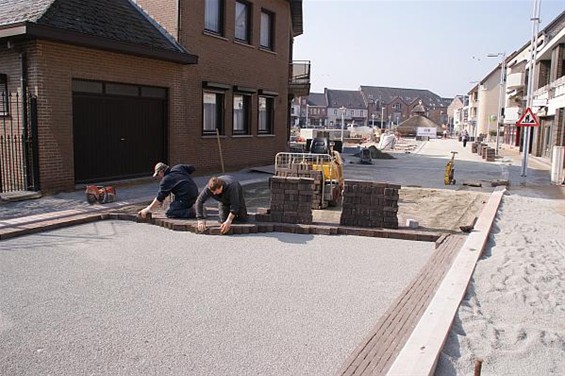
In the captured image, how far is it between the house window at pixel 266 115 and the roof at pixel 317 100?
4080 inches

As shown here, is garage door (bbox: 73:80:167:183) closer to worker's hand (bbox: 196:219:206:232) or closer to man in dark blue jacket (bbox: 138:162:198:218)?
man in dark blue jacket (bbox: 138:162:198:218)

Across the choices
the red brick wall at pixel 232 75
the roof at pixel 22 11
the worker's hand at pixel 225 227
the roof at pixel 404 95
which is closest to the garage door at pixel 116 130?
the red brick wall at pixel 232 75

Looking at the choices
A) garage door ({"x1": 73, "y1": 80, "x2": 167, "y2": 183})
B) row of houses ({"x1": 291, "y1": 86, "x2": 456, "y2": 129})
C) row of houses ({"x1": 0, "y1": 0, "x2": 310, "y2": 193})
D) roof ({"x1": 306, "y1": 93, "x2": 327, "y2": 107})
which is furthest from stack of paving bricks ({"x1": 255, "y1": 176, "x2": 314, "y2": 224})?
roof ({"x1": 306, "y1": 93, "x2": 327, "y2": 107})

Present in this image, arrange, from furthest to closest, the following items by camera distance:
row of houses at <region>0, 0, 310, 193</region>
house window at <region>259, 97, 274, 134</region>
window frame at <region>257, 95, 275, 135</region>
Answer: window frame at <region>257, 95, 275, 135</region>
house window at <region>259, 97, 274, 134</region>
row of houses at <region>0, 0, 310, 193</region>

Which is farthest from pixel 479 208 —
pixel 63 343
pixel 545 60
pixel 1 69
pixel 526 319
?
pixel 545 60

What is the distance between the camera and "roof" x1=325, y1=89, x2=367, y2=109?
128000 millimetres

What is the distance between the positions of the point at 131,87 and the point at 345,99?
4744 inches

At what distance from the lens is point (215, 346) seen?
4.34 m

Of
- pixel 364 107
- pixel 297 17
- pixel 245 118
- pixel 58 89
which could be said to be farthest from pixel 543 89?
pixel 364 107

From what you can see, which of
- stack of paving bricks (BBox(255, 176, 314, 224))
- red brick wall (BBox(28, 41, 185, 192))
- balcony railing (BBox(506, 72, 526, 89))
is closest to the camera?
stack of paving bricks (BBox(255, 176, 314, 224))

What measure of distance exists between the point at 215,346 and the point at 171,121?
38.5 ft

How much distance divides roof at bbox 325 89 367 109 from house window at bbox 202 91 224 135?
4358 inches

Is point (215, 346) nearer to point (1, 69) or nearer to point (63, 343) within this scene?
point (63, 343)

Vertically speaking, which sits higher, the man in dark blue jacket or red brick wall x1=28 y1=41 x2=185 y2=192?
red brick wall x1=28 y1=41 x2=185 y2=192
